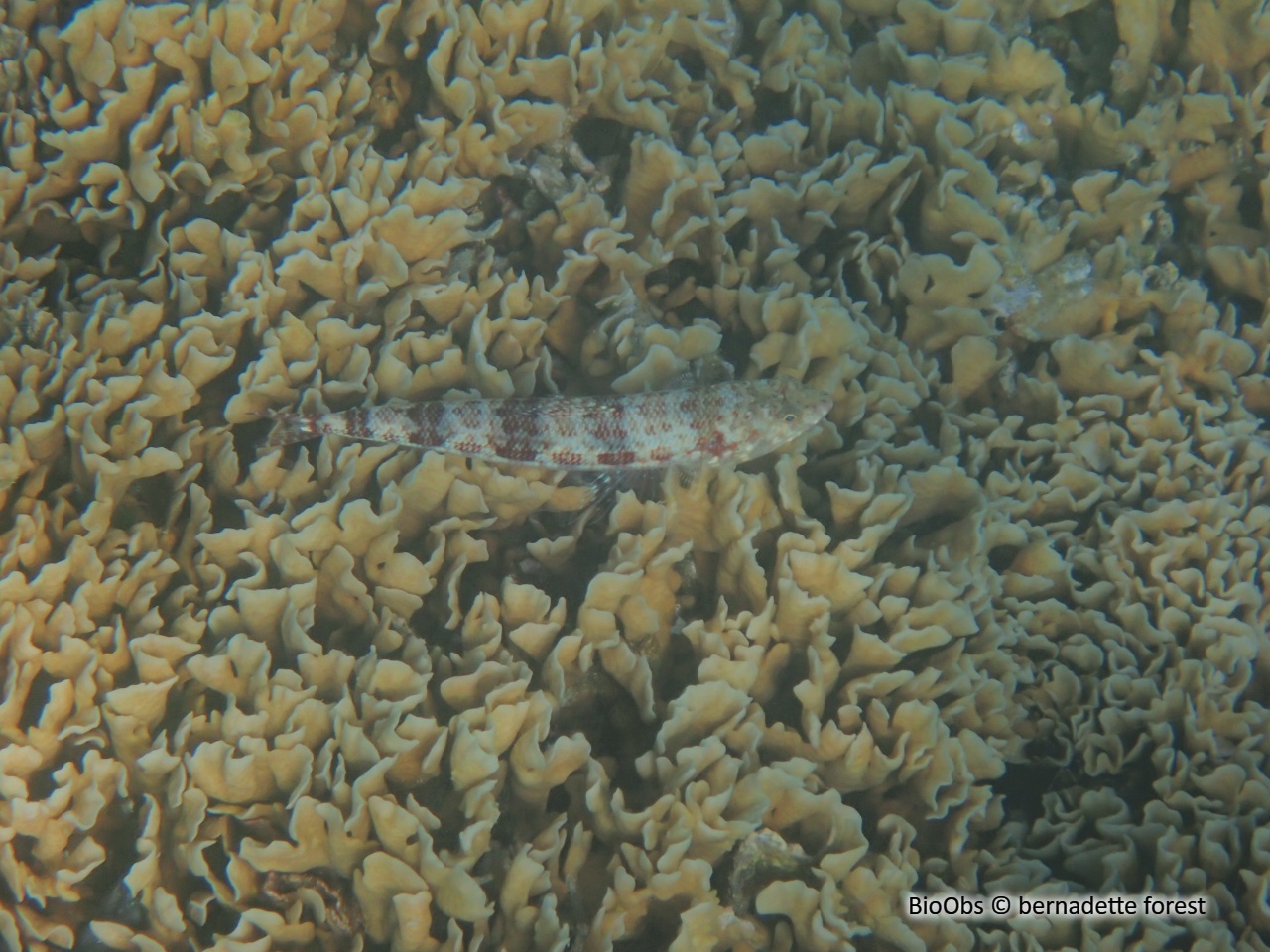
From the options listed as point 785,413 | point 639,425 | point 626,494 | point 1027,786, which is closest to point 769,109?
point 785,413

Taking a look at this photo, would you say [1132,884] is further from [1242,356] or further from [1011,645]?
[1242,356]

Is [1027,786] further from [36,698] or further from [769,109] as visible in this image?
[36,698]

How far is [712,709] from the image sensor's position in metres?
2.86

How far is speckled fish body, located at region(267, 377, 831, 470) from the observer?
335cm

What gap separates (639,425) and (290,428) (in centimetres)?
148

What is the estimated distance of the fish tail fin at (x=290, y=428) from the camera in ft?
10.4

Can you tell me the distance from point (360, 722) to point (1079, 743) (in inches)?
122

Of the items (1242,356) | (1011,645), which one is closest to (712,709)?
(1011,645)

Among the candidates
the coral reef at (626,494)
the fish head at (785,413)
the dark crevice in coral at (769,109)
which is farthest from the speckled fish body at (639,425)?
the dark crevice in coral at (769,109)

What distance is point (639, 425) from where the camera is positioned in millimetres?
3426

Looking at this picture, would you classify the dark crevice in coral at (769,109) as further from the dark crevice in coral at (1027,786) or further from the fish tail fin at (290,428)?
the dark crevice in coral at (1027,786)

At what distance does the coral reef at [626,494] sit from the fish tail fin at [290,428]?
0.07 metres

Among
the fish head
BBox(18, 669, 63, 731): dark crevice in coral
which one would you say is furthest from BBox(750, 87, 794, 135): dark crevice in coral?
BBox(18, 669, 63, 731): dark crevice in coral

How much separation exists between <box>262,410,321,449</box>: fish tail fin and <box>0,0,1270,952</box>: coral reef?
0.21ft
